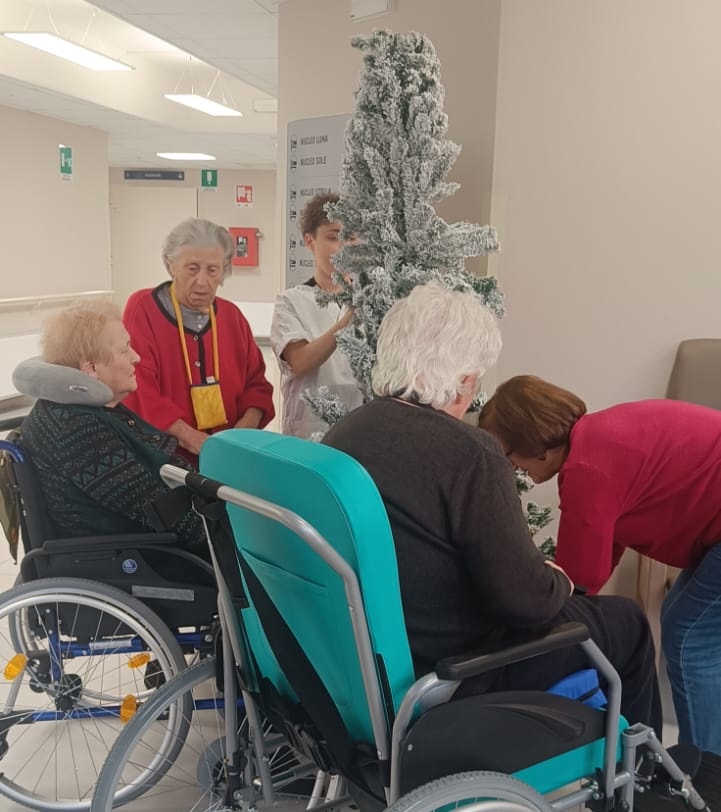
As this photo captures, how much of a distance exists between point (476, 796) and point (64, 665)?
1.29 m

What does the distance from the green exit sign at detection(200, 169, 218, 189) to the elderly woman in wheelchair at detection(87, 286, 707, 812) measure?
13.4 meters

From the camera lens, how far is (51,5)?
645 centimetres

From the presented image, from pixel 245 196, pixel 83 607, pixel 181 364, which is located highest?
pixel 245 196

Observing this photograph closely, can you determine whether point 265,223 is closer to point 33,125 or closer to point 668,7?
point 33,125

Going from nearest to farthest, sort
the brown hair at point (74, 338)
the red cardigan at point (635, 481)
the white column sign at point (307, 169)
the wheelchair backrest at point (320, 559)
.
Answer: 1. the wheelchair backrest at point (320, 559)
2. the red cardigan at point (635, 481)
3. the brown hair at point (74, 338)
4. the white column sign at point (307, 169)

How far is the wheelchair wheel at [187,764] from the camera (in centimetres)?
159

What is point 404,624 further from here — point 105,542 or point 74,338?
point 74,338

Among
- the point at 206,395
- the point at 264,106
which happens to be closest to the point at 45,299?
the point at 264,106

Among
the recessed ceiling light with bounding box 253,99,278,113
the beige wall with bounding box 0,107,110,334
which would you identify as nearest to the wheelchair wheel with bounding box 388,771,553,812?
the beige wall with bounding box 0,107,110,334

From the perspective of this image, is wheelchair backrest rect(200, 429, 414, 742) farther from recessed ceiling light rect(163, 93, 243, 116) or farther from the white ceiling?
recessed ceiling light rect(163, 93, 243, 116)

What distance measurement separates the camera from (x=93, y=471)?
6.61 feet

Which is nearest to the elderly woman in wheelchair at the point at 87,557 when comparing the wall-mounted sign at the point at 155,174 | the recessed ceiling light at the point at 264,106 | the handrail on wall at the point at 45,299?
the handrail on wall at the point at 45,299

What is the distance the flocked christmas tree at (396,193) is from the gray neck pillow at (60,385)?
0.63 meters

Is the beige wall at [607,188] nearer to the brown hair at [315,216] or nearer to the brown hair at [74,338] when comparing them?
the brown hair at [315,216]
